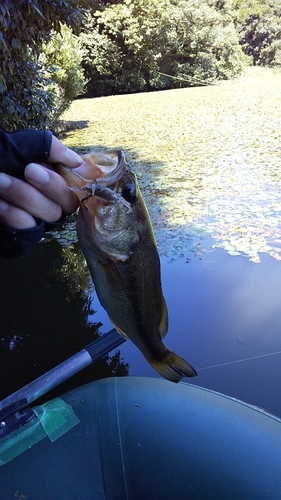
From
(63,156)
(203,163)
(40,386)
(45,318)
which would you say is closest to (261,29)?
(203,163)

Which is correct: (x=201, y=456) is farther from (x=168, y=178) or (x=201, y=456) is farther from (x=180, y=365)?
(x=168, y=178)

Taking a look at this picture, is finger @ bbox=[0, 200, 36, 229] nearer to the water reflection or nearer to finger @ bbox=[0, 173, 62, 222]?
finger @ bbox=[0, 173, 62, 222]

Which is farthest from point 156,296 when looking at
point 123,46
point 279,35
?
point 279,35

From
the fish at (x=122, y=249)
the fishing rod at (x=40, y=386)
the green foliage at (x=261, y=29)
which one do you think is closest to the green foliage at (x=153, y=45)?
the green foliage at (x=261, y=29)

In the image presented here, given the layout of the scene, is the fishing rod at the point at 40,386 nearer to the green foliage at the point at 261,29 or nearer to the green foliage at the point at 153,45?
the green foliage at the point at 153,45

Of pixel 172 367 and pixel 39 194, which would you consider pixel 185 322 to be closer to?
pixel 172 367

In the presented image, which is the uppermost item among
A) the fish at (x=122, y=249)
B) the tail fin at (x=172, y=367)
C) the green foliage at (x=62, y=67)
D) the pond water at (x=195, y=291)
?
the fish at (x=122, y=249)

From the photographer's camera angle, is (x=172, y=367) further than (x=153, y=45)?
No
